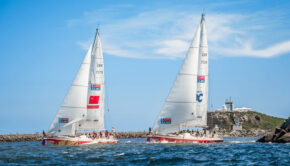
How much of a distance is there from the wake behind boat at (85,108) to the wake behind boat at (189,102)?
9.25 metres

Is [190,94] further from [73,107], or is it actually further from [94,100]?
[73,107]

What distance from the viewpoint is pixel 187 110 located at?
5372 centimetres

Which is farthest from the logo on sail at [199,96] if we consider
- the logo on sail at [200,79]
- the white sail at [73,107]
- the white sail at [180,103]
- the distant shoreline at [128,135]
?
the distant shoreline at [128,135]

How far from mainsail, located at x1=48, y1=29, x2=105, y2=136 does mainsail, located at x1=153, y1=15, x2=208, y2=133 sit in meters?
10.3

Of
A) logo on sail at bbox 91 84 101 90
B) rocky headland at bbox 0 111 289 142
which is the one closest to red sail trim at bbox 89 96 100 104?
logo on sail at bbox 91 84 101 90

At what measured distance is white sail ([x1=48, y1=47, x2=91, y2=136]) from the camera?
176 ft

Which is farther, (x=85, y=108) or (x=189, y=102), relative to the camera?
(x=85, y=108)

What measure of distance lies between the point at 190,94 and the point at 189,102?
3.72 feet

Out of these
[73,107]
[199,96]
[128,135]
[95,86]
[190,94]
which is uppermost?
[95,86]

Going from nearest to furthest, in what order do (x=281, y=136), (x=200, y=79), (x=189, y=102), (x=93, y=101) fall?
(x=189, y=102), (x=200, y=79), (x=93, y=101), (x=281, y=136)

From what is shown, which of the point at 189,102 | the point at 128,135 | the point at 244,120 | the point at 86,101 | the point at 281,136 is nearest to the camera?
the point at 189,102

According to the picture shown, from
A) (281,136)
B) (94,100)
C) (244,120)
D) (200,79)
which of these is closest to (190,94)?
(200,79)

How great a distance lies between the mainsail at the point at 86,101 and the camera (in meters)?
53.8

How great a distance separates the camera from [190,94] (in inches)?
2127
